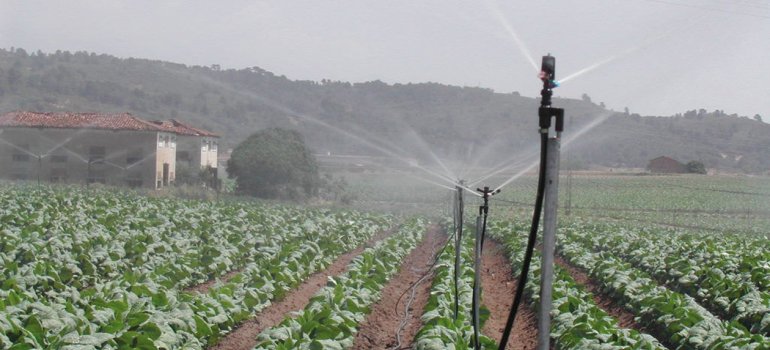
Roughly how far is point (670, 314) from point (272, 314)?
5.72 meters

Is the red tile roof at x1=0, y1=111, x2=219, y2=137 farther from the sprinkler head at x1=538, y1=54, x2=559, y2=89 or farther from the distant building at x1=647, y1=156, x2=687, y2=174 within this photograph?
the distant building at x1=647, y1=156, x2=687, y2=174

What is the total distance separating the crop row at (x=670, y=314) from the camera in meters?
9.57

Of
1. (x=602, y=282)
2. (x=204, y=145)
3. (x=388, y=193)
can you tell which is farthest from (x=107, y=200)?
(x=388, y=193)

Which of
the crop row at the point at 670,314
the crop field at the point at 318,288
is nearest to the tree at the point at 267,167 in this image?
the crop field at the point at 318,288

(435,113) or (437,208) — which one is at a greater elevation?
(435,113)

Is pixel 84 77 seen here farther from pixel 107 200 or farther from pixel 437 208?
pixel 107 200

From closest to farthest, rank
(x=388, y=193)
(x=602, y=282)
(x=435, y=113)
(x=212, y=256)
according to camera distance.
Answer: (x=602, y=282), (x=212, y=256), (x=388, y=193), (x=435, y=113)

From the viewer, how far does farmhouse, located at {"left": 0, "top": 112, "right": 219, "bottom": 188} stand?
5397cm

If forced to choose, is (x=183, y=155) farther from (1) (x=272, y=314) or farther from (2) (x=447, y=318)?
(2) (x=447, y=318)

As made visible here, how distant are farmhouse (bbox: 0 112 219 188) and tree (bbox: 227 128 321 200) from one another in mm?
4588

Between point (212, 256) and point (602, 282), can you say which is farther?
point (212, 256)

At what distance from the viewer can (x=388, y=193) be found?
6931cm

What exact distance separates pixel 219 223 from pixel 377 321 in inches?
568

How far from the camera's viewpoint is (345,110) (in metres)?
104
